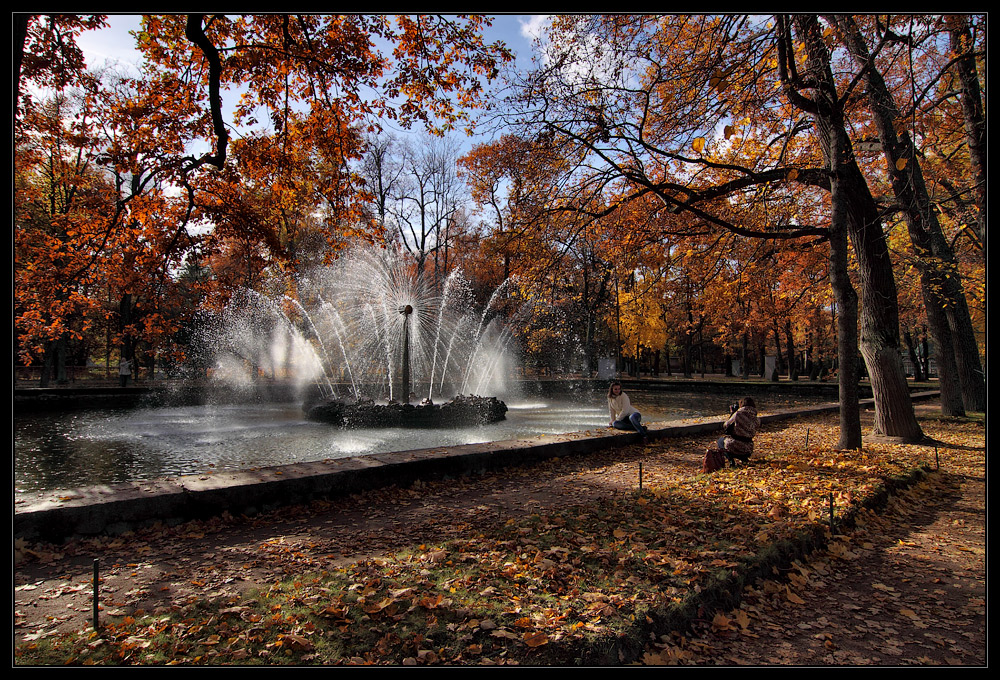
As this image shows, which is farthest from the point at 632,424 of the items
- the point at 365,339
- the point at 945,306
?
the point at 365,339

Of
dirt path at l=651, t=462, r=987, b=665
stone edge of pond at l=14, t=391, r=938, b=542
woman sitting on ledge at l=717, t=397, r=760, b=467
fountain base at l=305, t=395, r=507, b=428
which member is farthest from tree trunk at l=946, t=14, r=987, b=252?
fountain base at l=305, t=395, r=507, b=428

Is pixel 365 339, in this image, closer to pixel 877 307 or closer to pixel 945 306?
pixel 877 307

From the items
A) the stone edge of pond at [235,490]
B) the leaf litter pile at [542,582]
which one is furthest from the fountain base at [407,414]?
the leaf litter pile at [542,582]

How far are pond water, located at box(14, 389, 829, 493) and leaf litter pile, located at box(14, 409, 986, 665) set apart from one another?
411 cm

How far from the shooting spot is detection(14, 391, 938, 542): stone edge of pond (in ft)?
14.3

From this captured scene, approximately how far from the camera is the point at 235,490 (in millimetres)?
5207

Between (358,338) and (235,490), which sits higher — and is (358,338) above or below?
above

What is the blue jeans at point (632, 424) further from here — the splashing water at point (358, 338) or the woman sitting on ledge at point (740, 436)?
the splashing water at point (358, 338)

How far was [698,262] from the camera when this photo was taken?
1040cm

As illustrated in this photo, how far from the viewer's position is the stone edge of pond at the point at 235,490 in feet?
14.3

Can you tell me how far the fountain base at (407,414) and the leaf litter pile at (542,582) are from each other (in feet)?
23.5

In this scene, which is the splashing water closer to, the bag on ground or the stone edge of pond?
the stone edge of pond

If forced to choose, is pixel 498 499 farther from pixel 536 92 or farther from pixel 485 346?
pixel 485 346

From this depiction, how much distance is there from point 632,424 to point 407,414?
592 centimetres
